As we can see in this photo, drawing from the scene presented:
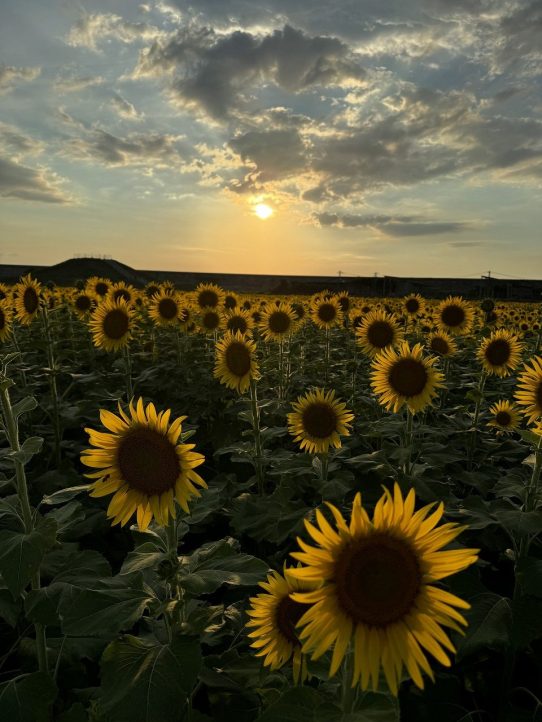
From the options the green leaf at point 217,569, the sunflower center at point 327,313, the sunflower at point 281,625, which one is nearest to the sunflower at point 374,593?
the sunflower at point 281,625

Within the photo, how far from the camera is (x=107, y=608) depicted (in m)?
2.15

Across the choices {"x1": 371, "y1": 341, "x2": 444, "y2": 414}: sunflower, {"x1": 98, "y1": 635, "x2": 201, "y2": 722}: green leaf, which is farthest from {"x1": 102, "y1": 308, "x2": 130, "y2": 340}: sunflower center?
{"x1": 98, "y1": 635, "x2": 201, "y2": 722}: green leaf

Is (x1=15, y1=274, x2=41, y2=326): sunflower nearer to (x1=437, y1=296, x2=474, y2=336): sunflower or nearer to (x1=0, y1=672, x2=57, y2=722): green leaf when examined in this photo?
(x1=0, y1=672, x2=57, y2=722): green leaf

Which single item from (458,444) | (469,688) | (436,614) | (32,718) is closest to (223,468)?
(458,444)

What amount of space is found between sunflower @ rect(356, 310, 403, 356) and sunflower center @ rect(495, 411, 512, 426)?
56.0 inches

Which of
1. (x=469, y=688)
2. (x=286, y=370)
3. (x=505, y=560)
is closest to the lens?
(x=469, y=688)

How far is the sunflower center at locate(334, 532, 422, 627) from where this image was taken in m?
1.49

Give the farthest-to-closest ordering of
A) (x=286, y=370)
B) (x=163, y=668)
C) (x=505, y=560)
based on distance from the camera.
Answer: (x=286, y=370)
(x=505, y=560)
(x=163, y=668)

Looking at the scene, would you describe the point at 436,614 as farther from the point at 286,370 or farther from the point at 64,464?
the point at 286,370

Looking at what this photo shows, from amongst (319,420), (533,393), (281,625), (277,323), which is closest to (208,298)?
(277,323)

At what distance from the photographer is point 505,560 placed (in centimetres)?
414

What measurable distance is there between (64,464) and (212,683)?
3.51 metres

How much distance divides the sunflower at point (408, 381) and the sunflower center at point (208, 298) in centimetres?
517

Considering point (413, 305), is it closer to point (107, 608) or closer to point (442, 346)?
point (442, 346)
